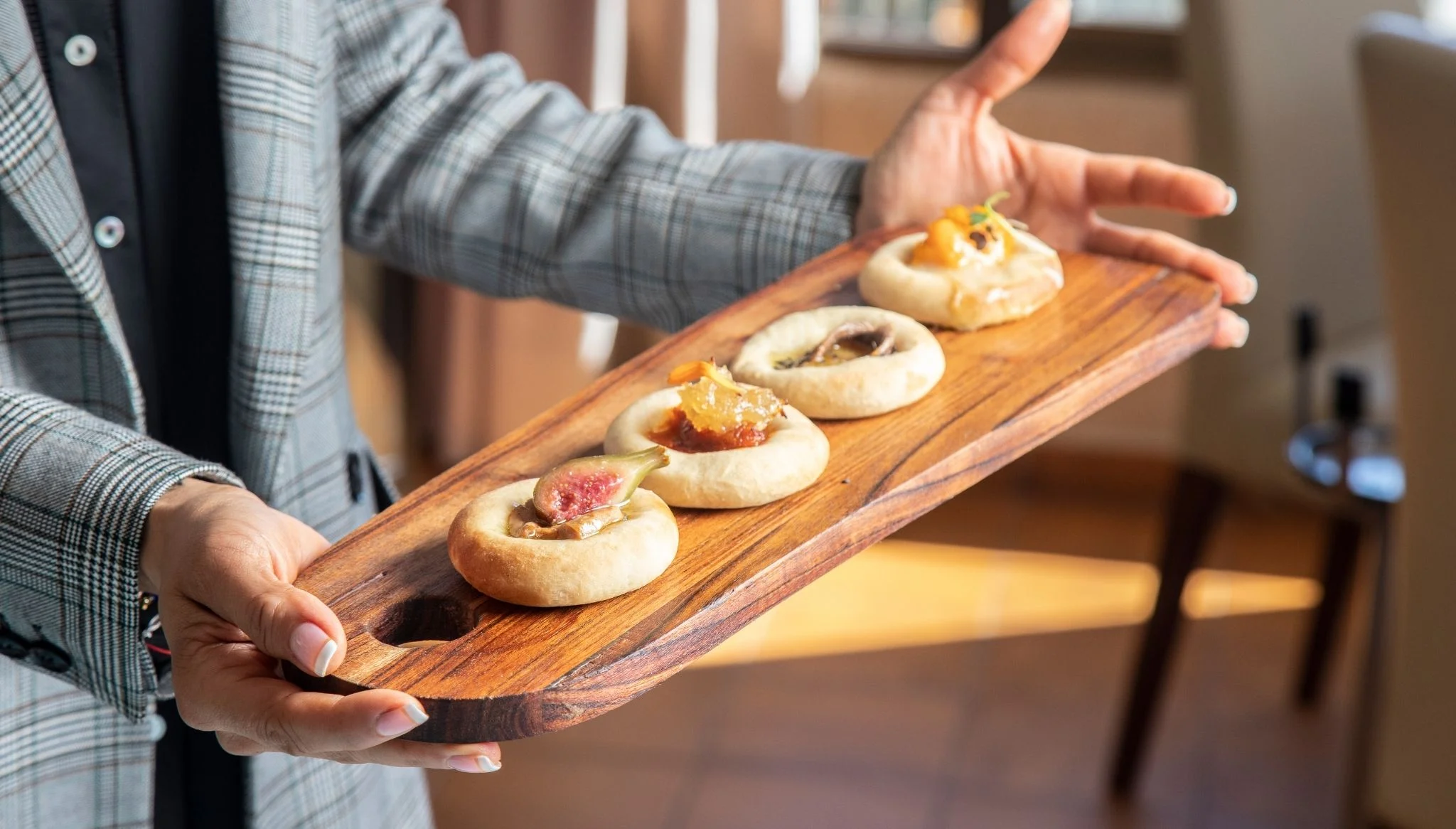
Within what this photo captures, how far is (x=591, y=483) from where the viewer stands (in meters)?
0.85

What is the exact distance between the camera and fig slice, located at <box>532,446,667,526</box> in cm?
83

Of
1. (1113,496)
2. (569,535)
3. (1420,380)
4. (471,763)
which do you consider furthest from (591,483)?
(1113,496)

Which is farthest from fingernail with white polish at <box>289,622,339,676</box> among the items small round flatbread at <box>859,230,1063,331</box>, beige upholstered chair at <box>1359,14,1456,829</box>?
beige upholstered chair at <box>1359,14,1456,829</box>

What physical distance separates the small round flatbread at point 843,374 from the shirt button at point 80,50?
52 cm

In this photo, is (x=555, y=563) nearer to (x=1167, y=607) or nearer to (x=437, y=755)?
(x=437, y=755)

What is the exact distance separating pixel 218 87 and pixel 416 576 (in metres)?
0.42

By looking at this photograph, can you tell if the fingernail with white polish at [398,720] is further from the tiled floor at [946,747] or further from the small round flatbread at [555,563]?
the tiled floor at [946,747]

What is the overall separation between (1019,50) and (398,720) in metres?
0.85

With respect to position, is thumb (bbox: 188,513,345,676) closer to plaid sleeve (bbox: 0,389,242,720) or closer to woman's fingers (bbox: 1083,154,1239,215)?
plaid sleeve (bbox: 0,389,242,720)

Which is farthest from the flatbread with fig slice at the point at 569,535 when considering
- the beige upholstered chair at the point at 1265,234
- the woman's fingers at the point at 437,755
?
the beige upholstered chair at the point at 1265,234

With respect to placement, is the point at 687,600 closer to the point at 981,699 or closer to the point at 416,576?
the point at 416,576

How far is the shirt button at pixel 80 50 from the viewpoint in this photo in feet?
3.16

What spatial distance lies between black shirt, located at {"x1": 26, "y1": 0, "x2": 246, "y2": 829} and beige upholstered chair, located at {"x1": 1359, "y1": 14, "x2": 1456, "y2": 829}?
4.06ft

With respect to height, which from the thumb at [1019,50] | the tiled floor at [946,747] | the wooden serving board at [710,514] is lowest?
the tiled floor at [946,747]
